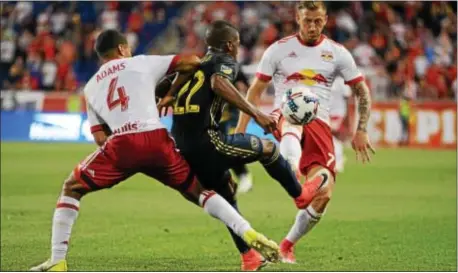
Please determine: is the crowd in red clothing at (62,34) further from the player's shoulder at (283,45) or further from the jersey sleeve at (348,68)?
the jersey sleeve at (348,68)

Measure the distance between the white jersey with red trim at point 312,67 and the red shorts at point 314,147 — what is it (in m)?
0.14

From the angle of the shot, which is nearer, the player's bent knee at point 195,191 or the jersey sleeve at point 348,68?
the player's bent knee at point 195,191

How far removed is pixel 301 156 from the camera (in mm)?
10102

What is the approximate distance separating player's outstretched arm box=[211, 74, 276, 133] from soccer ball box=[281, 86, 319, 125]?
725mm

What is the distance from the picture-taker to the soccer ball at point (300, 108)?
9.41m

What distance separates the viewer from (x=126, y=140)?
8578mm

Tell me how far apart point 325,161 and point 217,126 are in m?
1.33

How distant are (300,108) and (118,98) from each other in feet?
5.42

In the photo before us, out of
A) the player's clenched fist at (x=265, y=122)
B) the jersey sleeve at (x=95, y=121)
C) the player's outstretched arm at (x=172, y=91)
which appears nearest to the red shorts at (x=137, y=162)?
the jersey sleeve at (x=95, y=121)

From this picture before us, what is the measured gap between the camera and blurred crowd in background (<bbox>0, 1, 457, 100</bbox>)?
30.8 m

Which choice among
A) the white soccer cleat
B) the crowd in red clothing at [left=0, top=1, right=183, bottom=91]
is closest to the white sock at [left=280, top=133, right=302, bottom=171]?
the white soccer cleat

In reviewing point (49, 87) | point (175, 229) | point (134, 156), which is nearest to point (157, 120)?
point (134, 156)

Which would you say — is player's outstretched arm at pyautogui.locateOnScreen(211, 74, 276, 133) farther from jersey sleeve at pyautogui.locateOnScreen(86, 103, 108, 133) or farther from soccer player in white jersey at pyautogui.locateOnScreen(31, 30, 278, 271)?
jersey sleeve at pyautogui.locateOnScreen(86, 103, 108, 133)

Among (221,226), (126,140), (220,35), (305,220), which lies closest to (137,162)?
(126,140)
